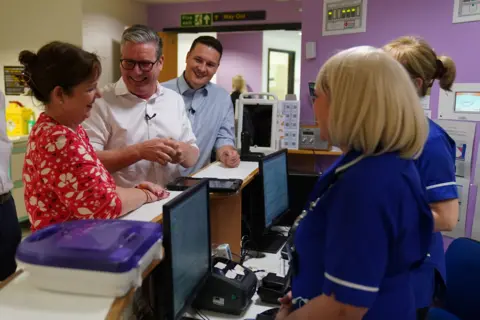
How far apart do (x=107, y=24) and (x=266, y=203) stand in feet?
14.9

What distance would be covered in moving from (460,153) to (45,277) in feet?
9.48

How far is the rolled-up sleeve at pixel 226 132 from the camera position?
2.60 metres

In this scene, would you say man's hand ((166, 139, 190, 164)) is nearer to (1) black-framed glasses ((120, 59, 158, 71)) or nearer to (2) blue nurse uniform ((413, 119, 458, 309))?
(1) black-framed glasses ((120, 59, 158, 71))

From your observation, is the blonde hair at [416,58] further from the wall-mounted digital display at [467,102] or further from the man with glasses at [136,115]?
the wall-mounted digital display at [467,102]

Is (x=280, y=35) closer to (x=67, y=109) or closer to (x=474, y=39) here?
(x=474, y=39)

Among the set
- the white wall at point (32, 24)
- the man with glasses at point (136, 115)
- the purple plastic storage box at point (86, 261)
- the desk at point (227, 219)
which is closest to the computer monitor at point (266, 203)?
the desk at point (227, 219)

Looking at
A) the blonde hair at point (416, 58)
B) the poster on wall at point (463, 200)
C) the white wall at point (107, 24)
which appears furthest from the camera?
the white wall at point (107, 24)

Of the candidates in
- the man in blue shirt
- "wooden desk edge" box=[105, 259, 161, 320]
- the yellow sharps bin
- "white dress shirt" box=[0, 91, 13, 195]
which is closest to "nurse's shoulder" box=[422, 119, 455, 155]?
"wooden desk edge" box=[105, 259, 161, 320]

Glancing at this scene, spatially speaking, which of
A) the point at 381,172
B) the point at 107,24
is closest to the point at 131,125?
the point at 381,172

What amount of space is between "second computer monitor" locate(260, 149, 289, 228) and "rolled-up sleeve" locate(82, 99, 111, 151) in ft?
2.26

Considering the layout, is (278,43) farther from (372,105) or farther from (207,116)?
(372,105)

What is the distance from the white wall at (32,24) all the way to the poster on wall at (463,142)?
146 inches

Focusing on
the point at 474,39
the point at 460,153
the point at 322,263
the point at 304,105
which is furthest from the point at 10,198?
the point at 474,39

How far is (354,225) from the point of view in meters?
0.87
